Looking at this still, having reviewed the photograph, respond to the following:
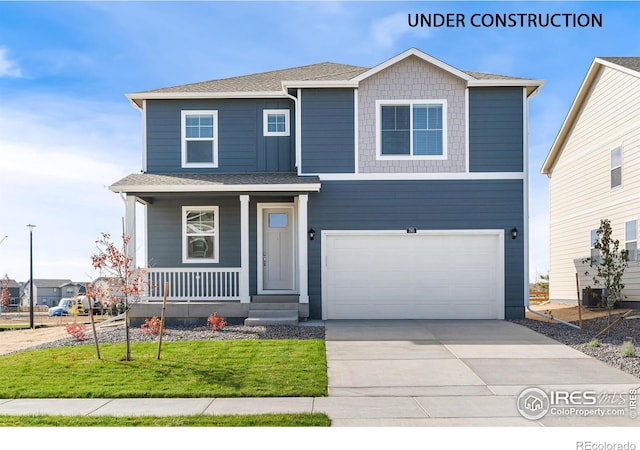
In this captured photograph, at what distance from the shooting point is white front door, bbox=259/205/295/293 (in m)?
15.3

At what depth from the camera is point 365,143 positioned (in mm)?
14609

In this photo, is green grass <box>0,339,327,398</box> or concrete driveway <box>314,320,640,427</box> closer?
concrete driveway <box>314,320,640,427</box>

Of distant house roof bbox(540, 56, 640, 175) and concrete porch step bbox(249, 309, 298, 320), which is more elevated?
distant house roof bbox(540, 56, 640, 175)

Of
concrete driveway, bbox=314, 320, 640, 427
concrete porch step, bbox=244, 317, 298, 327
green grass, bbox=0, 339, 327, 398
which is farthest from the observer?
concrete porch step, bbox=244, 317, 298, 327

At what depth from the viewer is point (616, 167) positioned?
1772 centimetres

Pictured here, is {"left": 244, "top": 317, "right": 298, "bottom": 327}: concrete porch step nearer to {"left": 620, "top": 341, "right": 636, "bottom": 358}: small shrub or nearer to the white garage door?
the white garage door

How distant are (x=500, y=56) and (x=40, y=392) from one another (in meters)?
13.0

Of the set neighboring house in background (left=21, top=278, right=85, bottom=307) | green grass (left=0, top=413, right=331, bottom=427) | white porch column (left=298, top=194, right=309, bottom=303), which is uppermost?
white porch column (left=298, top=194, right=309, bottom=303)

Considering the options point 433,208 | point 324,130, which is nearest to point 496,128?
point 433,208

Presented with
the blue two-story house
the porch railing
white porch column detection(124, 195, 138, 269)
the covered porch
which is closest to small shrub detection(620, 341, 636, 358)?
the blue two-story house

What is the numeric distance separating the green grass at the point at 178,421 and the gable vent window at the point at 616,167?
14.7 metres

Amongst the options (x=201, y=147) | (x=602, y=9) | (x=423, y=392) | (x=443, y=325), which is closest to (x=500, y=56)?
(x=602, y=9)

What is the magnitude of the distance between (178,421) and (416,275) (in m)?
9.30

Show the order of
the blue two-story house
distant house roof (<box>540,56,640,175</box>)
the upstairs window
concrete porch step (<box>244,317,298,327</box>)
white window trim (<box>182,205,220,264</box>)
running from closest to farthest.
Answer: concrete porch step (<box>244,317,298,327</box>) < the blue two-story house < white window trim (<box>182,205,220,264</box>) < the upstairs window < distant house roof (<box>540,56,640,175</box>)
